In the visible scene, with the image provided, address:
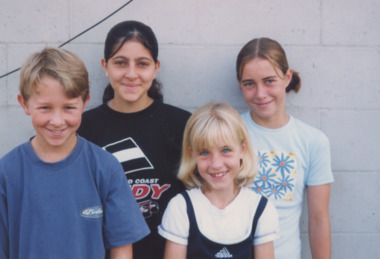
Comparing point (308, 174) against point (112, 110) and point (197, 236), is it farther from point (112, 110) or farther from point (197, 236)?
point (112, 110)

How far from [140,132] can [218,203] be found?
1.79ft

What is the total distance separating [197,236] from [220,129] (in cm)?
50

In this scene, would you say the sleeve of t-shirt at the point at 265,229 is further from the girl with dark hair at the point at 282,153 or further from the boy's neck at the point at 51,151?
the boy's neck at the point at 51,151

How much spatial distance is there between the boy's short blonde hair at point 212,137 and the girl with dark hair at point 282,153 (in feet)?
0.85

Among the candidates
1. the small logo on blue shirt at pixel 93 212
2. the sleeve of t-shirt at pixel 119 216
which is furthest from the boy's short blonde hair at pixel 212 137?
the small logo on blue shirt at pixel 93 212

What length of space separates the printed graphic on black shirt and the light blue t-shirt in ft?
1.86

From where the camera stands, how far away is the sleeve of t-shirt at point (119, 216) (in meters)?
1.72

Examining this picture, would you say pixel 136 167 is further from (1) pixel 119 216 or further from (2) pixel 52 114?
(2) pixel 52 114

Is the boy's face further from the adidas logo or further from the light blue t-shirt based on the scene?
the light blue t-shirt

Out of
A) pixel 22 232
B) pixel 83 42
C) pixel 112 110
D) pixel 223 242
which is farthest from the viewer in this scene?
pixel 83 42

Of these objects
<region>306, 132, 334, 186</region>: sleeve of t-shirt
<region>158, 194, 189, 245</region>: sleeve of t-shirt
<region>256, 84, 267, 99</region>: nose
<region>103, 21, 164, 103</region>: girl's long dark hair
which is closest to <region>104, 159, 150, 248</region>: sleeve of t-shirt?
<region>158, 194, 189, 245</region>: sleeve of t-shirt

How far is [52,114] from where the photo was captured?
1.66 metres

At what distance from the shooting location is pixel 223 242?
72.1 inches

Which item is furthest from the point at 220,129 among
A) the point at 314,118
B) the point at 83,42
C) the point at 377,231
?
the point at 377,231
